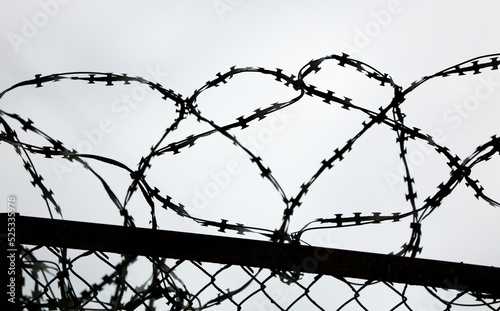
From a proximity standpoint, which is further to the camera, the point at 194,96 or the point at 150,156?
the point at 194,96

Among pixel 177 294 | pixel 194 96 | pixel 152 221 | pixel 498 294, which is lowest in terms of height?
pixel 498 294

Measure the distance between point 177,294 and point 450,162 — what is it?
0.97 metres

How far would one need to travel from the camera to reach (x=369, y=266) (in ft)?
4.71

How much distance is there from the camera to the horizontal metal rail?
1.43 meters

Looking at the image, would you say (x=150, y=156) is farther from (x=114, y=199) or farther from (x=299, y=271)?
(x=299, y=271)

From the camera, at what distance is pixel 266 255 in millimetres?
1441

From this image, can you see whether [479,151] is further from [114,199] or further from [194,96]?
[114,199]

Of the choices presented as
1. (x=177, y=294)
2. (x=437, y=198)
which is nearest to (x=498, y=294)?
(x=437, y=198)

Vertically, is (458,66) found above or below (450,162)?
above

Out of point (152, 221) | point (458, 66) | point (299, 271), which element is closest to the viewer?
point (299, 271)

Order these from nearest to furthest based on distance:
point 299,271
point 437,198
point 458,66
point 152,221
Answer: point 299,271
point 152,221
point 437,198
point 458,66

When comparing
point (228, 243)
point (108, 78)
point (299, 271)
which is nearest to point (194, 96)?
point (108, 78)

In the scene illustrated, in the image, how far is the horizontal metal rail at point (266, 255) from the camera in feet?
4.69

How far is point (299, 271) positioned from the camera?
1425mm
